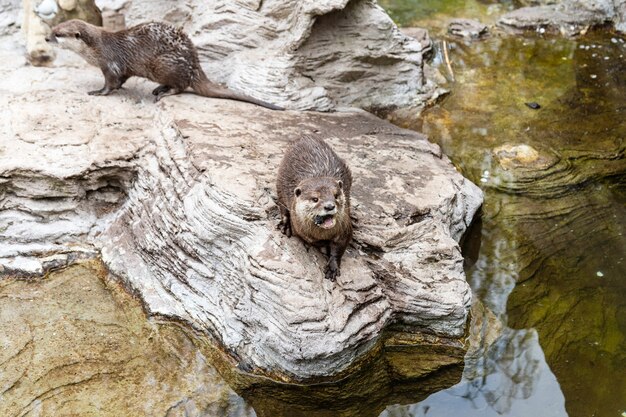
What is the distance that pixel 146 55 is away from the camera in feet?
16.4

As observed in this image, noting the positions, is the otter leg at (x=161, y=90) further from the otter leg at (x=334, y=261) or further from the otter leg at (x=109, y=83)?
the otter leg at (x=334, y=261)

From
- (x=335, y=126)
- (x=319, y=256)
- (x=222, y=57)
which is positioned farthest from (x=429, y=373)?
(x=222, y=57)

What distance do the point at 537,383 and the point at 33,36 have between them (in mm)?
4418

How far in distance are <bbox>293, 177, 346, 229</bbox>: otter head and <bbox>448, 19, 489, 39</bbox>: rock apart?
4471 millimetres

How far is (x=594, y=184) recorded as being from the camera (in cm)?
495

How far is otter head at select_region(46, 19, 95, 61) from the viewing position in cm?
506

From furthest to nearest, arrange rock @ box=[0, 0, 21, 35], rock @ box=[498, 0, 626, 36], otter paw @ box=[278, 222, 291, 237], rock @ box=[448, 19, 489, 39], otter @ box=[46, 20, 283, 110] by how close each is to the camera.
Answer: rock @ box=[498, 0, 626, 36], rock @ box=[448, 19, 489, 39], rock @ box=[0, 0, 21, 35], otter @ box=[46, 20, 283, 110], otter paw @ box=[278, 222, 291, 237]

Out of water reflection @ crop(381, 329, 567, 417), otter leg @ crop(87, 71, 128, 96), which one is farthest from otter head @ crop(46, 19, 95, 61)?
water reflection @ crop(381, 329, 567, 417)

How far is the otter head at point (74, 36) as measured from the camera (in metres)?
5.06

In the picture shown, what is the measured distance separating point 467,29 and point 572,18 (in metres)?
1.17

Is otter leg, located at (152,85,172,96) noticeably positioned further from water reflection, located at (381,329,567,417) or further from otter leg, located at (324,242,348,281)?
water reflection, located at (381,329,567,417)

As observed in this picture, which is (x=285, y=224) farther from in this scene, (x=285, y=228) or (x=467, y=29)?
(x=467, y=29)

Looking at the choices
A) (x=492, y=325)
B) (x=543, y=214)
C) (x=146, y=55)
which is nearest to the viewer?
(x=492, y=325)

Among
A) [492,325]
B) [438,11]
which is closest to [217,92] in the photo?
[492,325]
